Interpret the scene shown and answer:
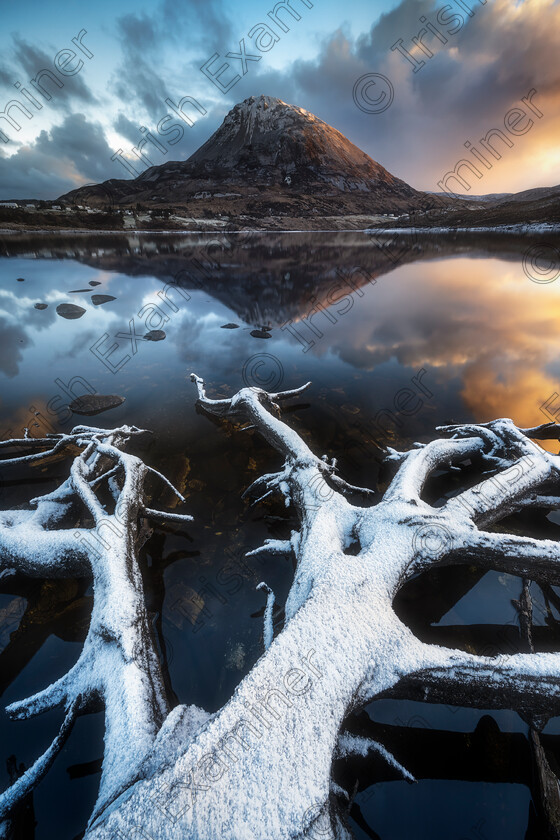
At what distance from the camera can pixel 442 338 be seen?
13.0 m

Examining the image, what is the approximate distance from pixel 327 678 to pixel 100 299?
21.0 meters

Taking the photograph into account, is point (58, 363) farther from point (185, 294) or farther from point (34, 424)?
point (185, 294)

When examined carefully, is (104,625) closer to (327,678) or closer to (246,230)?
(327,678)

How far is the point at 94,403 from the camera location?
7.73 meters

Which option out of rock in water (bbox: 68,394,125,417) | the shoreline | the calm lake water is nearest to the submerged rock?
the calm lake water

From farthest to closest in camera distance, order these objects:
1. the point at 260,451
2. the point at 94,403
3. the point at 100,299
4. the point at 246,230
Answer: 1. the point at 246,230
2. the point at 100,299
3. the point at 94,403
4. the point at 260,451

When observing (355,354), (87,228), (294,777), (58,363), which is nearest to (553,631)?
(294,777)

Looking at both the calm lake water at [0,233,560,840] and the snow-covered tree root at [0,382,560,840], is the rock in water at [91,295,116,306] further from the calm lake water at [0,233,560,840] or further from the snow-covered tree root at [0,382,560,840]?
the snow-covered tree root at [0,382,560,840]

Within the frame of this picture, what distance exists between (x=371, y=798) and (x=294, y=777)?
1.35 m

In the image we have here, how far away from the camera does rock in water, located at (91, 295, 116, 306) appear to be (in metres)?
17.8

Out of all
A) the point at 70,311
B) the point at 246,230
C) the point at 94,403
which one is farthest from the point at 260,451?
the point at 246,230

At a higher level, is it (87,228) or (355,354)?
(87,228)

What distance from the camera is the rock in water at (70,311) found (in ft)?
49.6

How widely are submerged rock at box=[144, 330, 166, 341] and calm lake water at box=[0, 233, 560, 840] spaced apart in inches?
12.0
